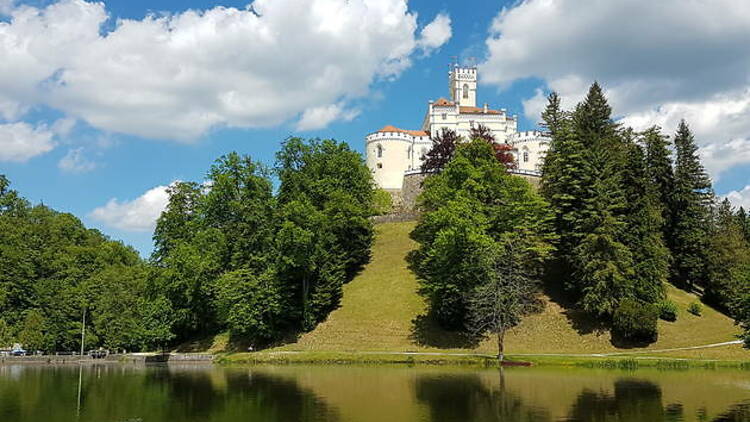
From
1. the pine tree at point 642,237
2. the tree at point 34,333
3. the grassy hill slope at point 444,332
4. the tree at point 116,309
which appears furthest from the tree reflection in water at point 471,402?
the tree at point 34,333

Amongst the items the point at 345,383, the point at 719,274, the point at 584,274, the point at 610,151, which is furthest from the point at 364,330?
the point at 719,274

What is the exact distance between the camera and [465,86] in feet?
311

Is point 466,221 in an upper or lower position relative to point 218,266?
upper

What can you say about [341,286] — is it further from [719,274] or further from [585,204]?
[719,274]

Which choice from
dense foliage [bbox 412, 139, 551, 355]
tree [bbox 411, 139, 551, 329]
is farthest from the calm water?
tree [bbox 411, 139, 551, 329]

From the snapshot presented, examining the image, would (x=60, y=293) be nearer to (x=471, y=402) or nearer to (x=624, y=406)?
(x=471, y=402)

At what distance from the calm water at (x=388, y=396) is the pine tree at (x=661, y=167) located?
82.2 feet

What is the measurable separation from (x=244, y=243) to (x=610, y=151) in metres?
28.7

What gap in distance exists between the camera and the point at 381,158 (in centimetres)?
8150

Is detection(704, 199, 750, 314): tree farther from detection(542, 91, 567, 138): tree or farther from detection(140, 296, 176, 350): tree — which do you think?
detection(140, 296, 176, 350): tree

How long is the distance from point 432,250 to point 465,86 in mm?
57506

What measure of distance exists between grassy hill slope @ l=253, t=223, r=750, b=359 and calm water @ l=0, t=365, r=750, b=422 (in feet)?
27.8

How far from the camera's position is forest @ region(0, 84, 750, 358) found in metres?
41.2

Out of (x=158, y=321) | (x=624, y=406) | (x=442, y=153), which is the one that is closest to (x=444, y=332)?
(x=158, y=321)
